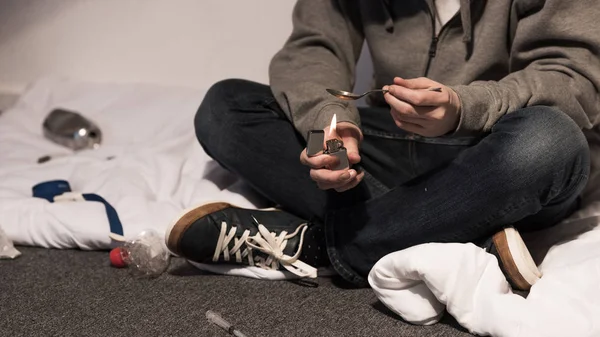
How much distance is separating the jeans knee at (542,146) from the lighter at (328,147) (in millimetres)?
190

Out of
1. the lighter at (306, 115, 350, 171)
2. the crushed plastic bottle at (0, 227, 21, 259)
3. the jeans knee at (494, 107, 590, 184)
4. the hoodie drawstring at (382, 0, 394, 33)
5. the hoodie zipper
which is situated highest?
the hoodie drawstring at (382, 0, 394, 33)

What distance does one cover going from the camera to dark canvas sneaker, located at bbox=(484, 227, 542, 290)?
34.2 inches

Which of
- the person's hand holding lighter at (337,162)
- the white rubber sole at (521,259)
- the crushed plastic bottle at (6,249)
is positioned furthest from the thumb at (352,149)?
the crushed plastic bottle at (6,249)

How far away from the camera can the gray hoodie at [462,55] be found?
0.89m

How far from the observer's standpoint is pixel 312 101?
1.00 meters

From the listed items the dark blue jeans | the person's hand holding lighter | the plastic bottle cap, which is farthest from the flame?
the plastic bottle cap

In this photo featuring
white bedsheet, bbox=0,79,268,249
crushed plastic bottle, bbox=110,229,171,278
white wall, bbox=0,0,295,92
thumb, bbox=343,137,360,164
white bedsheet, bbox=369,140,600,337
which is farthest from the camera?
white wall, bbox=0,0,295,92

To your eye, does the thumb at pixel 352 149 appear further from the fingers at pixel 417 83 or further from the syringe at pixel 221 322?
the syringe at pixel 221 322

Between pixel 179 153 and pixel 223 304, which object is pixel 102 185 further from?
pixel 223 304

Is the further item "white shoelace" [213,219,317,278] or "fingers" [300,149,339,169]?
"white shoelace" [213,219,317,278]

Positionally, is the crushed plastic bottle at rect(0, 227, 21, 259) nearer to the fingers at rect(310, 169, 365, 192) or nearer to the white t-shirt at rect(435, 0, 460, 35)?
the fingers at rect(310, 169, 365, 192)

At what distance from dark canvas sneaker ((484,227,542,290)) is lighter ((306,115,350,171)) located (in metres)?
0.21

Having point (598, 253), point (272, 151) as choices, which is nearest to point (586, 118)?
point (598, 253)

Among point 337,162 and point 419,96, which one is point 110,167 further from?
point 419,96
